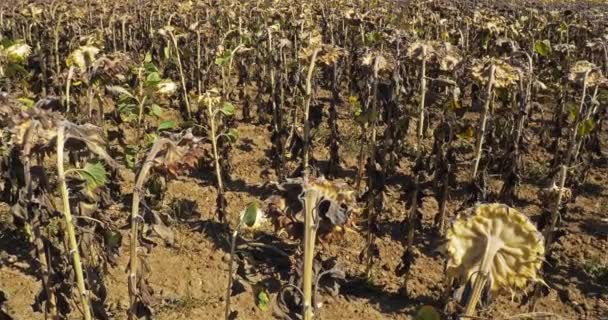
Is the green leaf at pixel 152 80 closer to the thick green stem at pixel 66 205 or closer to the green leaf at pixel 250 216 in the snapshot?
the thick green stem at pixel 66 205

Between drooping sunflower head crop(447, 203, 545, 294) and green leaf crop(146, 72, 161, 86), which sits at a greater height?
drooping sunflower head crop(447, 203, 545, 294)

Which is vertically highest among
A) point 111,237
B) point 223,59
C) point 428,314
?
point 428,314

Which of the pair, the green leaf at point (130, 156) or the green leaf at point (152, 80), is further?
the green leaf at point (152, 80)

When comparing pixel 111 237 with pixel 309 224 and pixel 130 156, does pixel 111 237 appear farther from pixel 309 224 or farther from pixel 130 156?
pixel 130 156

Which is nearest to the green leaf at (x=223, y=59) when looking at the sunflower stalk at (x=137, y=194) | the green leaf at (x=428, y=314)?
the sunflower stalk at (x=137, y=194)

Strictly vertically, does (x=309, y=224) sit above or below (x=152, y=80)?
above

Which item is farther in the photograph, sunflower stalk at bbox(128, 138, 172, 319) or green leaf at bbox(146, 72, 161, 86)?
green leaf at bbox(146, 72, 161, 86)

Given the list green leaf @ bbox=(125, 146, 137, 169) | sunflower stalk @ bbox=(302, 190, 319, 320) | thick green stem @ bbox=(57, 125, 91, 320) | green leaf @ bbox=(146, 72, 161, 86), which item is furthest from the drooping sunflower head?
green leaf @ bbox=(146, 72, 161, 86)

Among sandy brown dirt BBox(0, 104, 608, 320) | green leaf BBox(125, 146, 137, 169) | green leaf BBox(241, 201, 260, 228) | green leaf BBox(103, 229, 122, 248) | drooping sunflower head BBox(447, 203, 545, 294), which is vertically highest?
drooping sunflower head BBox(447, 203, 545, 294)

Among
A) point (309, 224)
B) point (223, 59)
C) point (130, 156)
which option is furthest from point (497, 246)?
point (223, 59)

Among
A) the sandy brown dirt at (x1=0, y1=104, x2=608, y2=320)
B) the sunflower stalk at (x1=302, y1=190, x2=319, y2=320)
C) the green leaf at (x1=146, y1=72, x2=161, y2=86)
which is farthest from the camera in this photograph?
the green leaf at (x1=146, y1=72, x2=161, y2=86)

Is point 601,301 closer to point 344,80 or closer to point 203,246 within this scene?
point 203,246

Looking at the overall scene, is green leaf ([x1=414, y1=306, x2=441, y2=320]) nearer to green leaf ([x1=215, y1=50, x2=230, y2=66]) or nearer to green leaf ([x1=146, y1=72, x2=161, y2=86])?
green leaf ([x1=146, y1=72, x2=161, y2=86])

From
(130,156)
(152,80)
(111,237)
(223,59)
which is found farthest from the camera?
(223,59)
